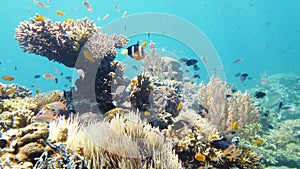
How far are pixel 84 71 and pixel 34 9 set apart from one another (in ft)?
371

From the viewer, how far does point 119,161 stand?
10.3ft

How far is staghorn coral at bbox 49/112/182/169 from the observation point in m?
3.11

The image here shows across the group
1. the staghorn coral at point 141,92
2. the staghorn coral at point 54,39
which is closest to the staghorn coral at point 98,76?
the staghorn coral at point 54,39

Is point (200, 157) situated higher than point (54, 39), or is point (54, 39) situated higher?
point (54, 39)

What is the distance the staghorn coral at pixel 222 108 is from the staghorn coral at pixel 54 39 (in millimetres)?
4143

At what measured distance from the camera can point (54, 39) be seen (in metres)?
6.35

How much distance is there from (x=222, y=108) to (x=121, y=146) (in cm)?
446

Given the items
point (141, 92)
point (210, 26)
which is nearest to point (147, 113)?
point (141, 92)

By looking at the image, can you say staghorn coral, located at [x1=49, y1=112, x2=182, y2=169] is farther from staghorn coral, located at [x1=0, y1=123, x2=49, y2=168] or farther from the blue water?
the blue water

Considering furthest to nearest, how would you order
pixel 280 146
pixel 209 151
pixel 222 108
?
pixel 280 146, pixel 222 108, pixel 209 151

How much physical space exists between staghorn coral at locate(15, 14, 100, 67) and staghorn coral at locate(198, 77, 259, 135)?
414 centimetres

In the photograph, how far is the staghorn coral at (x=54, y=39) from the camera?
6.26 metres

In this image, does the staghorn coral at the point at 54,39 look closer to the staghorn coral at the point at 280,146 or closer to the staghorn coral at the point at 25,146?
the staghorn coral at the point at 25,146

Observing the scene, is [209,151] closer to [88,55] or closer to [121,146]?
[121,146]
